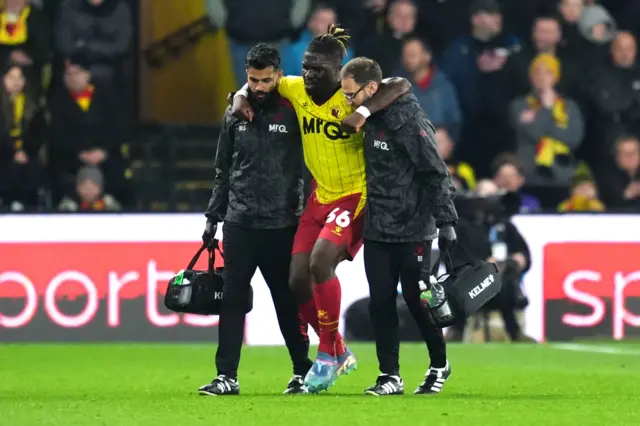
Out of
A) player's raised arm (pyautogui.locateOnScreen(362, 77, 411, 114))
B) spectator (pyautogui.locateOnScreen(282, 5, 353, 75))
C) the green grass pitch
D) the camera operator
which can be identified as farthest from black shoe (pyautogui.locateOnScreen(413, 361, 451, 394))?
Answer: spectator (pyautogui.locateOnScreen(282, 5, 353, 75))

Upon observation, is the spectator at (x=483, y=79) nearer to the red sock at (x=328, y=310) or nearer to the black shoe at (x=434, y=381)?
the black shoe at (x=434, y=381)

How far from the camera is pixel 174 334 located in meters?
17.1

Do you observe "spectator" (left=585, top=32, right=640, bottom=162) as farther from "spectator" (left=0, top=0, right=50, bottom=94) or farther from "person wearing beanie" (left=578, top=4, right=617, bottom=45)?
"spectator" (left=0, top=0, right=50, bottom=94)

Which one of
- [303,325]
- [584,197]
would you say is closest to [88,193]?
[584,197]

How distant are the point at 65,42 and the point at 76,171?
1.42 metres

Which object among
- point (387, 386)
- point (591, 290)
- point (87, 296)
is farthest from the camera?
point (591, 290)

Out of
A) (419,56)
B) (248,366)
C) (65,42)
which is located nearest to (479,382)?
(248,366)

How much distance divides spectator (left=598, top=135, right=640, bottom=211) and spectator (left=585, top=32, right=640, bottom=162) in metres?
0.18

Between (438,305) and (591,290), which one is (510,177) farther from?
(438,305)

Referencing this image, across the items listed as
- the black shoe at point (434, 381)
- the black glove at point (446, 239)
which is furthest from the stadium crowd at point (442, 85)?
the black glove at point (446, 239)

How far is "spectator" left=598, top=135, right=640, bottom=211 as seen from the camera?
62.8 feet

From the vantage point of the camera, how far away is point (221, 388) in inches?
432

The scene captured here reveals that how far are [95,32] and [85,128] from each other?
110cm

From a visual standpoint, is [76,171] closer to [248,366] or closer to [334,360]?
[248,366]
